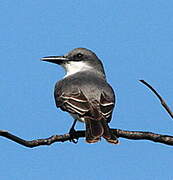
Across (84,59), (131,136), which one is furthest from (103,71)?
(131,136)

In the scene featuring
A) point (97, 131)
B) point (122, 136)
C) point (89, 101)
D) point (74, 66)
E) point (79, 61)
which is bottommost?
point (122, 136)

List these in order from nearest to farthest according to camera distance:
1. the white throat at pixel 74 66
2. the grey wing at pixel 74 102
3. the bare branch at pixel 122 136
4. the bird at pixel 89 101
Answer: the bare branch at pixel 122 136 < the bird at pixel 89 101 < the grey wing at pixel 74 102 < the white throat at pixel 74 66

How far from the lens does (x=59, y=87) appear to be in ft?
25.6

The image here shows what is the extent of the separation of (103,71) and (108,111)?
Answer: 2700 millimetres

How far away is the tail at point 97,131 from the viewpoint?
19.4ft

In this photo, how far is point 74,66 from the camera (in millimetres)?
9117

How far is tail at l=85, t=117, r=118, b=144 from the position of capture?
19.4 feet

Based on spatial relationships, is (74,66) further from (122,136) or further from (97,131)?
(122,136)

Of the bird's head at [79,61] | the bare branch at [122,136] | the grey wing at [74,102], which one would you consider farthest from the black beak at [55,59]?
the bare branch at [122,136]

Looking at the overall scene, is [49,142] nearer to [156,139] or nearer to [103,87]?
[156,139]

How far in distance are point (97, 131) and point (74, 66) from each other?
3122 mm

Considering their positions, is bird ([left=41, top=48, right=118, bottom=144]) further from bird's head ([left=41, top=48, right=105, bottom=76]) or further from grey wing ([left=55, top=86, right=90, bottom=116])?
bird's head ([left=41, top=48, right=105, bottom=76])

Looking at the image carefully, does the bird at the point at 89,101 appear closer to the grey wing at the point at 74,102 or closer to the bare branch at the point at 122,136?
the grey wing at the point at 74,102

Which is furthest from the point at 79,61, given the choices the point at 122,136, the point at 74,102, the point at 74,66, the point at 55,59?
the point at 122,136
